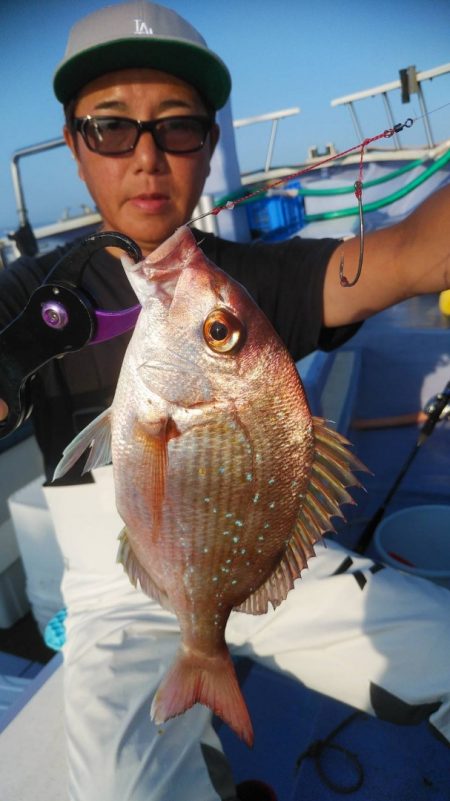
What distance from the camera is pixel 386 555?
2.65m

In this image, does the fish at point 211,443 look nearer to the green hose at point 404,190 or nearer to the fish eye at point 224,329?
the fish eye at point 224,329

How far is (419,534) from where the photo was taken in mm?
3037

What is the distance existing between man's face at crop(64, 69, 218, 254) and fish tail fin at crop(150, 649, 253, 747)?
1.60 m

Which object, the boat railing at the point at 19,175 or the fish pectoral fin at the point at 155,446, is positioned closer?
the fish pectoral fin at the point at 155,446

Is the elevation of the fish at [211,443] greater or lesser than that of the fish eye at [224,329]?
lesser

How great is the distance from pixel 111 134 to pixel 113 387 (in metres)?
0.96

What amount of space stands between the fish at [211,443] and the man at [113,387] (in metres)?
0.68

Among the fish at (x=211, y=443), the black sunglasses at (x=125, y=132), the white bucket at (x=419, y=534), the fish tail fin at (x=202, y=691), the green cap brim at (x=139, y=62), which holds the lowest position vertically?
the white bucket at (x=419, y=534)

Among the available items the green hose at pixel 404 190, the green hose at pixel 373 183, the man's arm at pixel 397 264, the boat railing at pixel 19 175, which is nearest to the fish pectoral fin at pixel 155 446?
the man's arm at pixel 397 264

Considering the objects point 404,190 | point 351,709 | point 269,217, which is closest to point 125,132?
point 351,709

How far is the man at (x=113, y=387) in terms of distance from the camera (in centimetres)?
166

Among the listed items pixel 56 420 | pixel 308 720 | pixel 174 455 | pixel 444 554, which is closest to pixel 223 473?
pixel 174 455

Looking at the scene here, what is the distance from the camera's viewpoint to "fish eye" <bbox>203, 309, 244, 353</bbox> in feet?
3.52

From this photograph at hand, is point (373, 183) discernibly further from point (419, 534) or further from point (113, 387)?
point (113, 387)
